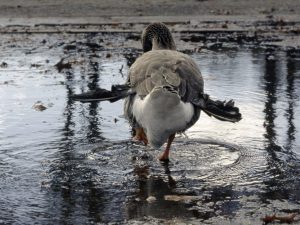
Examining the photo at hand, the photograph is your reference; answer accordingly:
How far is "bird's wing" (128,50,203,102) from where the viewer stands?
6.20 metres

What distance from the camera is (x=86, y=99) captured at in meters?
6.79

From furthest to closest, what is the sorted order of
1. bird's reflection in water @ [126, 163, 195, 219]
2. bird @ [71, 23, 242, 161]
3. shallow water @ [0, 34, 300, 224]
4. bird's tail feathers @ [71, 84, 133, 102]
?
bird's tail feathers @ [71, 84, 133, 102]
bird @ [71, 23, 242, 161]
shallow water @ [0, 34, 300, 224]
bird's reflection in water @ [126, 163, 195, 219]

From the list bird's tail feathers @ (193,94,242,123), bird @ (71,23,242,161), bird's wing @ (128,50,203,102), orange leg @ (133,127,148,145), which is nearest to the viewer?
bird @ (71,23,242,161)

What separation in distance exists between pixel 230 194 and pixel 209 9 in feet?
72.6

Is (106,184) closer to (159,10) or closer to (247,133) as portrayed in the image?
(247,133)

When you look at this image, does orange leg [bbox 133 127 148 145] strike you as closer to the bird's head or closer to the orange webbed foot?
the orange webbed foot

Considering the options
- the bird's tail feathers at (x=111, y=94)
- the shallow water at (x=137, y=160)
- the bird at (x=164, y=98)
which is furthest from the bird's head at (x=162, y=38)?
the bird's tail feathers at (x=111, y=94)

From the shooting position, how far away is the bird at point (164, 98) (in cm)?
591

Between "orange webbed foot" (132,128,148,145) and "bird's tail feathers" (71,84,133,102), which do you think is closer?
"bird's tail feathers" (71,84,133,102)

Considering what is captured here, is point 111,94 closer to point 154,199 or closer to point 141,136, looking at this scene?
point 141,136

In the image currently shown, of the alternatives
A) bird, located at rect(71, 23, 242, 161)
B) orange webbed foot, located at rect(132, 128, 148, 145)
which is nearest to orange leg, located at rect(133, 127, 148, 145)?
orange webbed foot, located at rect(132, 128, 148, 145)

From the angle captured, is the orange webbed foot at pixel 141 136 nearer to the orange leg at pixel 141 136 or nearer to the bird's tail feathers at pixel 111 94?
the orange leg at pixel 141 136

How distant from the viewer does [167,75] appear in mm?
6270

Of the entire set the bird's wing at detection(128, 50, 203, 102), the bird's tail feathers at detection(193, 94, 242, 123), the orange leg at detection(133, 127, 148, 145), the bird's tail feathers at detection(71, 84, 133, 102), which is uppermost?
the bird's wing at detection(128, 50, 203, 102)
